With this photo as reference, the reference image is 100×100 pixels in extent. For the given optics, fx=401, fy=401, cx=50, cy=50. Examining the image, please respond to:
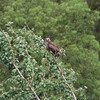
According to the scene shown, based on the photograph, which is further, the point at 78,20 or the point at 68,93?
the point at 78,20

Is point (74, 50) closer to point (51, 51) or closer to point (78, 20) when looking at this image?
point (78, 20)

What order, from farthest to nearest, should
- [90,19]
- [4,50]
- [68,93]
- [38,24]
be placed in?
[90,19] → [38,24] → [4,50] → [68,93]

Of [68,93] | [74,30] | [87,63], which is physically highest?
[68,93]

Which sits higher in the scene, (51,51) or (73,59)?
(51,51)

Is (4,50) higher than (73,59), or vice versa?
(4,50)

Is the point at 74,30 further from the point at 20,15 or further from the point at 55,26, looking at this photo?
the point at 20,15

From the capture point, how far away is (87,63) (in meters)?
16.9

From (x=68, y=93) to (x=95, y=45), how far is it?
29.2 feet

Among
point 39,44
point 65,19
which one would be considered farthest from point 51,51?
point 65,19

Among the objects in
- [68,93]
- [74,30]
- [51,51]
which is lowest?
[74,30]

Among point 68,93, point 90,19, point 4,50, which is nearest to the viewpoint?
point 68,93

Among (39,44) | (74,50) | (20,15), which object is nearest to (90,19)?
(74,50)

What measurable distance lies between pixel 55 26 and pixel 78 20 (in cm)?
105

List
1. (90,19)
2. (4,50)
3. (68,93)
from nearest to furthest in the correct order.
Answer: (68,93) → (4,50) → (90,19)
